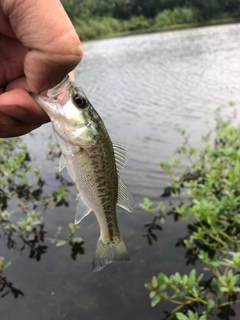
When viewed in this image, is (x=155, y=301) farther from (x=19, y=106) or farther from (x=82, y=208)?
(x=19, y=106)

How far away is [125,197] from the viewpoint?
87.0 inches

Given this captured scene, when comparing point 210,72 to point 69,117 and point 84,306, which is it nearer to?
point 84,306

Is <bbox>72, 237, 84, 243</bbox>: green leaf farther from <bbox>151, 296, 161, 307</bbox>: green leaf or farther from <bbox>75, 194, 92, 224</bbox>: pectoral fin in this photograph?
<bbox>75, 194, 92, 224</bbox>: pectoral fin

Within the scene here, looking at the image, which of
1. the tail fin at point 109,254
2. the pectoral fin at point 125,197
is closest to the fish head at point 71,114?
the pectoral fin at point 125,197

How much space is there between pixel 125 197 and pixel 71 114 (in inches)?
23.9

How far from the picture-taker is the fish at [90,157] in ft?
6.29

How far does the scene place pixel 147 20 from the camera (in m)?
57.9

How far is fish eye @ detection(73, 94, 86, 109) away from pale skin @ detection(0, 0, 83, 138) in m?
0.13

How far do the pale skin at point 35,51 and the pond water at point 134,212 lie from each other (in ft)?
9.52

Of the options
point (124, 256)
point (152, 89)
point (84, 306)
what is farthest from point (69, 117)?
point (152, 89)

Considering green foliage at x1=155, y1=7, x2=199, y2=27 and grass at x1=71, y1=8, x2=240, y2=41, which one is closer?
grass at x1=71, y1=8, x2=240, y2=41

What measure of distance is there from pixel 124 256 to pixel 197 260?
2753 millimetres

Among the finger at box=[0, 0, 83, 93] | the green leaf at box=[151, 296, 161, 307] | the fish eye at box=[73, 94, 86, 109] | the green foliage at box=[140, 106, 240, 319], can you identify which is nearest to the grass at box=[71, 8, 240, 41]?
the green foliage at box=[140, 106, 240, 319]

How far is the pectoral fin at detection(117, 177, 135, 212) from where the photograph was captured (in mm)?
2199
